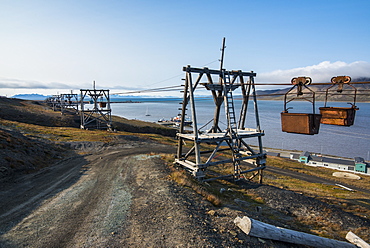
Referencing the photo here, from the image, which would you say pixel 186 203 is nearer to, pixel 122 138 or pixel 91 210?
pixel 91 210

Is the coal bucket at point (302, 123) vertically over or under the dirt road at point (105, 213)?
over

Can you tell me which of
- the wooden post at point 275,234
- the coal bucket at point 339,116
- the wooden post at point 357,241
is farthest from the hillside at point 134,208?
the coal bucket at point 339,116

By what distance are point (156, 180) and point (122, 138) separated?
21.8 metres

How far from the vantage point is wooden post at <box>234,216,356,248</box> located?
23.7 feet

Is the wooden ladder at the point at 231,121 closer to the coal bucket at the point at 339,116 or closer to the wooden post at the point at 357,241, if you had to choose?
the coal bucket at the point at 339,116

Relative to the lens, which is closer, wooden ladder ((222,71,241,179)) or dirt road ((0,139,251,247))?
dirt road ((0,139,251,247))

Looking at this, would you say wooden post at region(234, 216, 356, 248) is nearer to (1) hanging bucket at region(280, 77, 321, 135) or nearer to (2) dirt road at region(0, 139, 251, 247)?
(2) dirt road at region(0, 139, 251, 247)

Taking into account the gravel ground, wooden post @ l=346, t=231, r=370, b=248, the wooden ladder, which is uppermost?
the wooden ladder

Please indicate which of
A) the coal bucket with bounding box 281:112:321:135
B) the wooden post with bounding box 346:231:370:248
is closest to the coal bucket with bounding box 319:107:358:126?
the coal bucket with bounding box 281:112:321:135

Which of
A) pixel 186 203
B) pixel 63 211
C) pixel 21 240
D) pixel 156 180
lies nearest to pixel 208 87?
pixel 156 180

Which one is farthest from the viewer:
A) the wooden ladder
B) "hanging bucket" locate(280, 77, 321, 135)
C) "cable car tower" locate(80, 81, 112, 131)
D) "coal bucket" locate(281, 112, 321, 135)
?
"cable car tower" locate(80, 81, 112, 131)

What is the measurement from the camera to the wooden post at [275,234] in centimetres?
723

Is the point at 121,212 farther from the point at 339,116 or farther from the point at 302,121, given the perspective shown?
the point at 339,116

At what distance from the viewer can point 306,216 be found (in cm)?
1109
